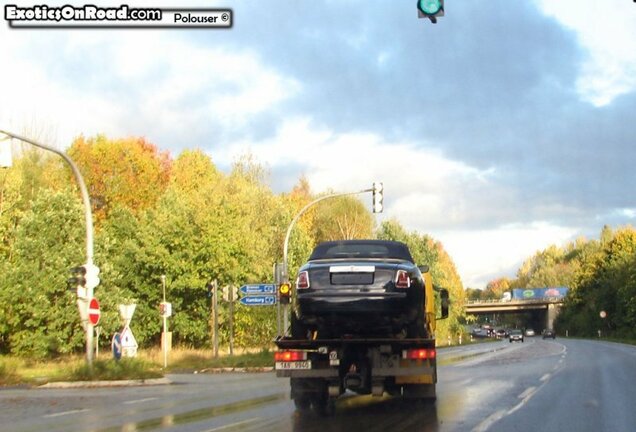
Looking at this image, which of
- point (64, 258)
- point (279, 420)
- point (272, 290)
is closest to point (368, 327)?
point (279, 420)

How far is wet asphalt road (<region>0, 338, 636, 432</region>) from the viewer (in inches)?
449

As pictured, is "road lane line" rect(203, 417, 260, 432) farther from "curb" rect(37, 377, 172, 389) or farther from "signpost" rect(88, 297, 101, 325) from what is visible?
"signpost" rect(88, 297, 101, 325)

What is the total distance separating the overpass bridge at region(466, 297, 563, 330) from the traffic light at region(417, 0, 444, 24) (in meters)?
120

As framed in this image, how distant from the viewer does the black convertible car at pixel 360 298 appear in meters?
11.9

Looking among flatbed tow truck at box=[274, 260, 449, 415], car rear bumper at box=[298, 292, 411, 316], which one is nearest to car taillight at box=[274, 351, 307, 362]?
flatbed tow truck at box=[274, 260, 449, 415]

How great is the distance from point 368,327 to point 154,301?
3790 cm

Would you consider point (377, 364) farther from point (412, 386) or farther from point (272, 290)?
point (272, 290)

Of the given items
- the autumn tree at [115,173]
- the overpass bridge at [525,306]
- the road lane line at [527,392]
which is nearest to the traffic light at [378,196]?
the road lane line at [527,392]

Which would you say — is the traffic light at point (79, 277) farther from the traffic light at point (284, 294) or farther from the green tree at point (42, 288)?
the green tree at point (42, 288)

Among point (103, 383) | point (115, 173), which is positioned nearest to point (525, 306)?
point (115, 173)

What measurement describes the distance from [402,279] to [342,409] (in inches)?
126

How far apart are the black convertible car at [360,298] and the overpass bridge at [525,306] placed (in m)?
118

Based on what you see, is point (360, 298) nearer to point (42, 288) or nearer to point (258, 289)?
point (258, 289)

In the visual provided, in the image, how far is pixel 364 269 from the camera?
12.1 meters
